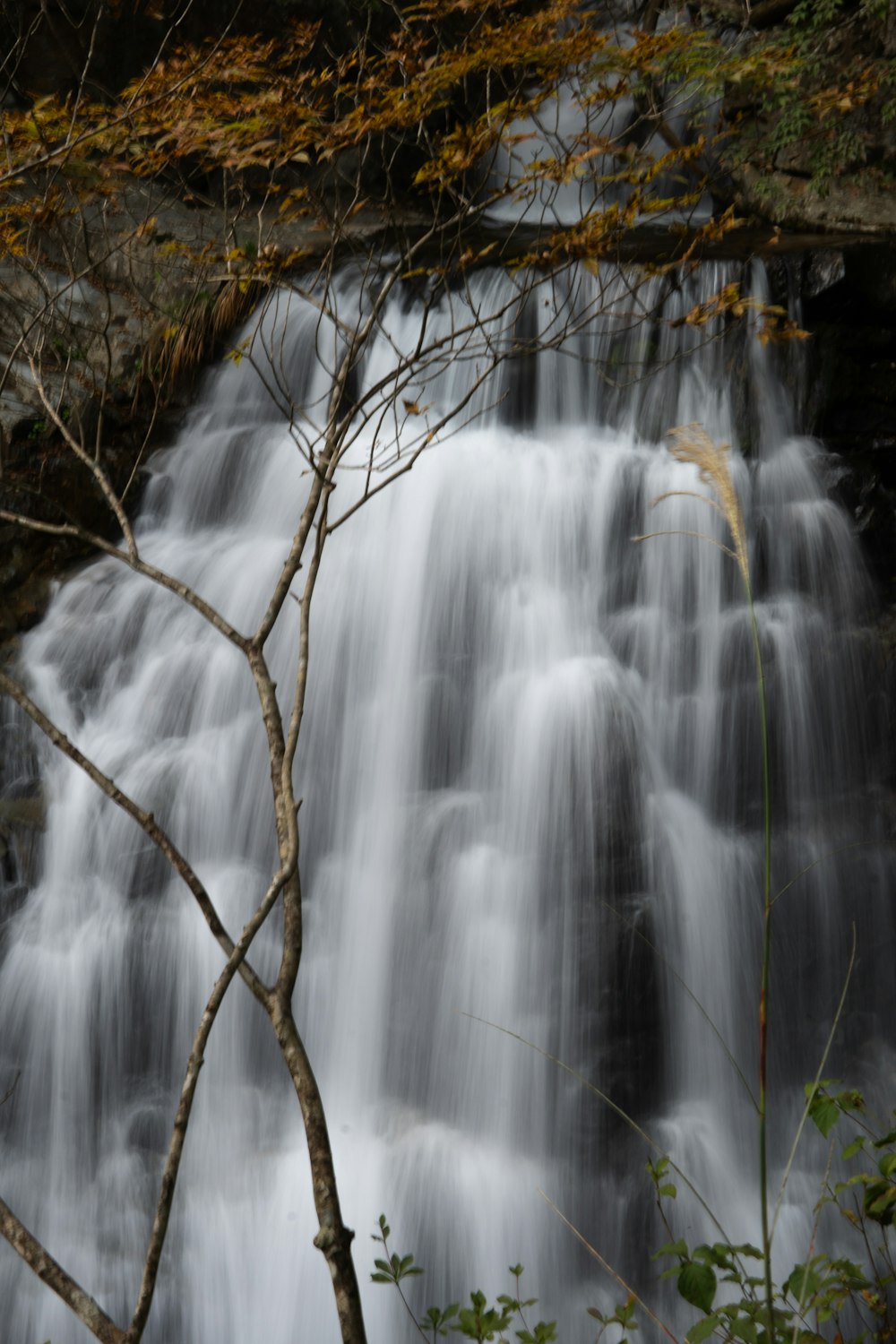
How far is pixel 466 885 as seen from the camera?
5125 millimetres

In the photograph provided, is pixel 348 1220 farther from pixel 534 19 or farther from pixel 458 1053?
pixel 534 19

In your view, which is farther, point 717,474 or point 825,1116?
point 825,1116

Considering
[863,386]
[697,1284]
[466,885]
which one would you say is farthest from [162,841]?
[863,386]

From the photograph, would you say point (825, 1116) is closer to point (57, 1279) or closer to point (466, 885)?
point (57, 1279)

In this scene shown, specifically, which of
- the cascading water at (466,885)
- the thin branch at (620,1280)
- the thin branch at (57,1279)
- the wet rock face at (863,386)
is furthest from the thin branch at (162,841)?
the wet rock face at (863,386)

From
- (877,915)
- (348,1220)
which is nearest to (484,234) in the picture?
(877,915)

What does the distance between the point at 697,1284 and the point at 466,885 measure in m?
2.96

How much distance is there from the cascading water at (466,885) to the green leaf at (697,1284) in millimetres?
2422

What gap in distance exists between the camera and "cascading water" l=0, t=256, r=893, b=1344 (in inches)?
181

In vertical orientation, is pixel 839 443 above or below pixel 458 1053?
above

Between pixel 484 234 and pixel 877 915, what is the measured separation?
675cm

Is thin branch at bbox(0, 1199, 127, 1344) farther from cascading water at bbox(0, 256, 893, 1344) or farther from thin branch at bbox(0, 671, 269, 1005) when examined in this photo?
cascading water at bbox(0, 256, 893, 1344)

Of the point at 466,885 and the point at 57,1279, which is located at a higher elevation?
the point at 466,885

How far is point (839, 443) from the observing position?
646 cm
